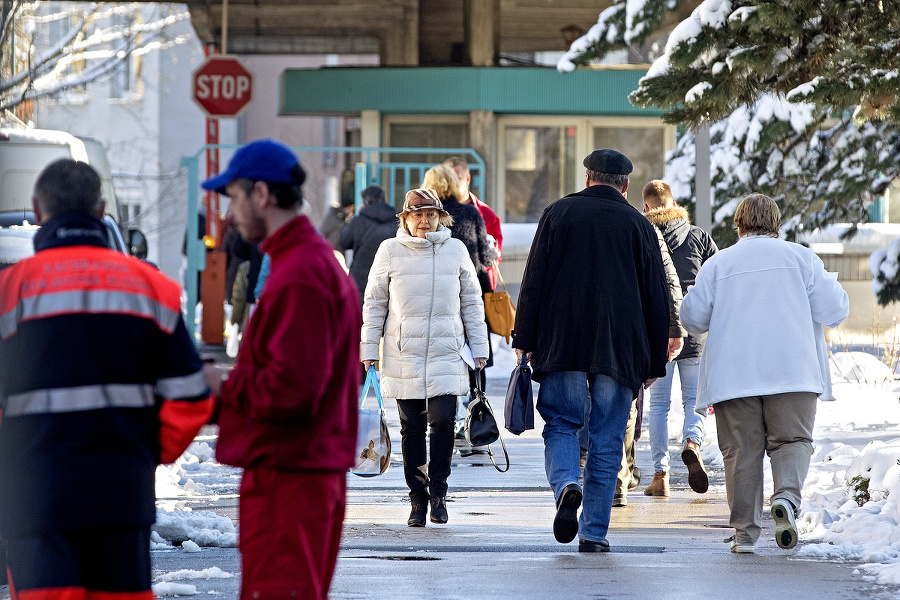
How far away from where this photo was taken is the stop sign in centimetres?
1650

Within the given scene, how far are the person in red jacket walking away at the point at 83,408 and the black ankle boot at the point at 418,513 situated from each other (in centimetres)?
375

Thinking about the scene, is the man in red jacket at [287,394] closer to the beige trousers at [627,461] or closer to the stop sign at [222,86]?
the beige trousers at [627,461]

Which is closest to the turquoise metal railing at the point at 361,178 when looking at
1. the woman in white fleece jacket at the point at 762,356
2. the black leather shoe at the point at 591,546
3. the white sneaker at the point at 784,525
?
the woman in white fleece jacket at the point at 762,356

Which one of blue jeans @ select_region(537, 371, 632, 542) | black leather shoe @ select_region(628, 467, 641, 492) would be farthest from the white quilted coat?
black leather shoe @ select_region(628, 467, 641, 492)

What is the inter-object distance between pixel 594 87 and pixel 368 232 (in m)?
9.44

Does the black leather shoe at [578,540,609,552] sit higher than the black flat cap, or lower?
lower

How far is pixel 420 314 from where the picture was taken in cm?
733

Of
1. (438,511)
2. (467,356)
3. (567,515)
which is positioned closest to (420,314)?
(467,356)

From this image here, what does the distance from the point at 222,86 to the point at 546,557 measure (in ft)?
37.3

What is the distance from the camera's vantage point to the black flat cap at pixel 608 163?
6.81 meters

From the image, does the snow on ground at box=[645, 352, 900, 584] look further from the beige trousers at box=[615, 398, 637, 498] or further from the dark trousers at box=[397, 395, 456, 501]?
the dark trousers at box=[397, 395, 456, 501]

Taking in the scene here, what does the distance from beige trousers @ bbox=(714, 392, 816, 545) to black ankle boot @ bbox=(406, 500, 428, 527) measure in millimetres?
1612

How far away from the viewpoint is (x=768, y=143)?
396 inches

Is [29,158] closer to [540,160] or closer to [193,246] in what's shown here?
[193,246]
